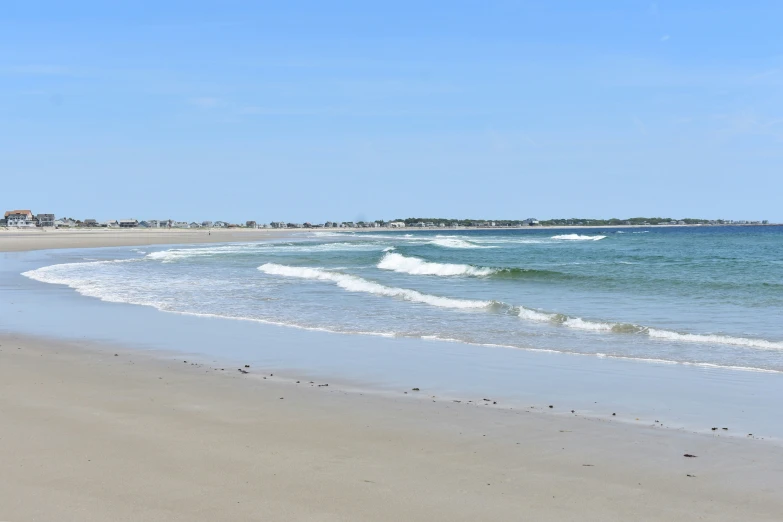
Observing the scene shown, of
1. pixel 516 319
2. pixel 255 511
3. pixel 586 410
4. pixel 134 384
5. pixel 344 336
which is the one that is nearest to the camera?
pixel 255 511

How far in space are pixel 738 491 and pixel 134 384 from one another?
6.38 meters

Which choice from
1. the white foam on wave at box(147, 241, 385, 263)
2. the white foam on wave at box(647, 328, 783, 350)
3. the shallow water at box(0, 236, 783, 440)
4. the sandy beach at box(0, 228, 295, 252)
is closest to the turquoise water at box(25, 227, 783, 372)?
the white foam on wave at box(647, 328, 783, 350)

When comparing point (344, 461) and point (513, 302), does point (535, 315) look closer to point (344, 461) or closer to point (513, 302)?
point (513, 302)

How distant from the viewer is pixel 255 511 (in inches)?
177

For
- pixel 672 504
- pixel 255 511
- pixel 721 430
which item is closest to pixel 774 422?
pixel 721 430

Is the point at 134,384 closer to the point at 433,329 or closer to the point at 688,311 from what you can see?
the point at 433,329

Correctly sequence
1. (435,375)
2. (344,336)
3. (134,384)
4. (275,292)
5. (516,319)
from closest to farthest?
1. (134,384)
2. (435,375)
3. (344,336)
4. (516,319)
5. (275,292)

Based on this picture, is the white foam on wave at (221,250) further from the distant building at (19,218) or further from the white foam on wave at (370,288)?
the distant building at (19,218)

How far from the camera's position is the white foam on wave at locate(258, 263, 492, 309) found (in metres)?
17.7

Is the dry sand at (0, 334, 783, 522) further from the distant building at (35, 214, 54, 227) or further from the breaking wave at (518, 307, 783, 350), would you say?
the distant building at (35, 214, 54, 227)

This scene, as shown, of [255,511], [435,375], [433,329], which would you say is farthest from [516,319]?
[255,511]

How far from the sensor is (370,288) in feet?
71.2

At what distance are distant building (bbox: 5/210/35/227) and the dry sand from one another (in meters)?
167

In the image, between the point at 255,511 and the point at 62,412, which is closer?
the point at 255,511
